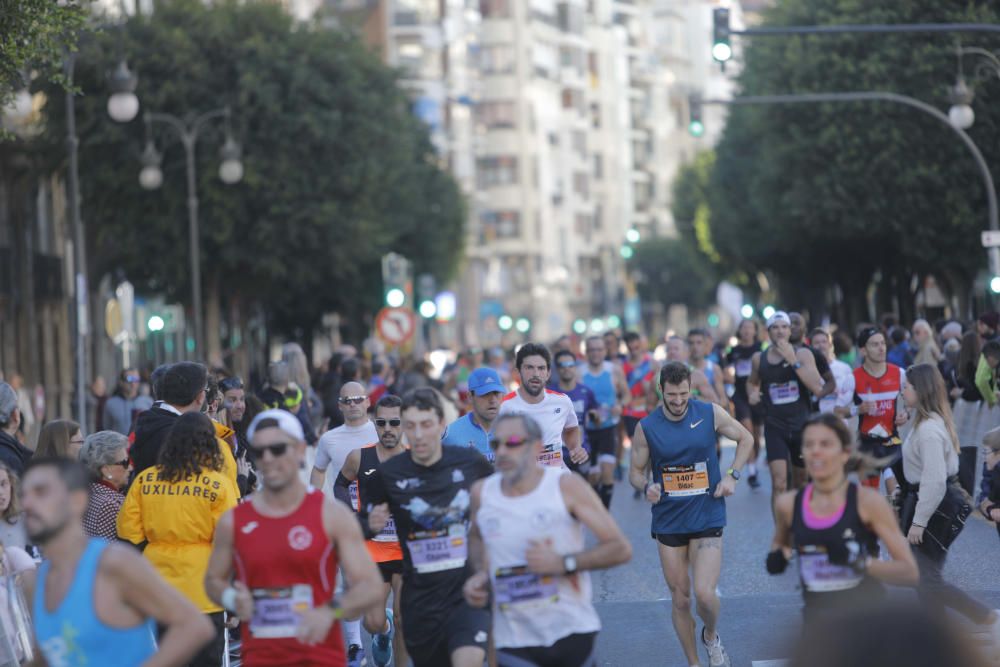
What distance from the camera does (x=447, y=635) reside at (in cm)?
859

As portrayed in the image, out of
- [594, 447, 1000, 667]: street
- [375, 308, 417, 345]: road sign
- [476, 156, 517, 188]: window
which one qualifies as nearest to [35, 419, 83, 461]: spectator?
[594, 447, 1000, 667]: street

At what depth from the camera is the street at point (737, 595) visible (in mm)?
12023

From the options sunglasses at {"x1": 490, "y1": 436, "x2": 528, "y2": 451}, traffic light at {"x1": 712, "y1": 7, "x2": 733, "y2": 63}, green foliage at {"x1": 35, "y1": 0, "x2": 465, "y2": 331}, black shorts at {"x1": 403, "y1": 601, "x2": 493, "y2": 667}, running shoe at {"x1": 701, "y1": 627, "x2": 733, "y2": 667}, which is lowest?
running shoe at {"x1": 701, "y1": 627, "x2": 733, "y2": 667}

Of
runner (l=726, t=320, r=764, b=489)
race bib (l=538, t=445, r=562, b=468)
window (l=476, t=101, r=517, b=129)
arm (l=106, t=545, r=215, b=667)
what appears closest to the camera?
arm (l=106, t=545, r=215, b=667)

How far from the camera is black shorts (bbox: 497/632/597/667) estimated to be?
7.48 m

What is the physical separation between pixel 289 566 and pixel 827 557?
1997 millimetres

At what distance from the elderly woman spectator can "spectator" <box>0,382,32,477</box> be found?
42 centimetres

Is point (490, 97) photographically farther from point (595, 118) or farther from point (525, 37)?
point (595, 118)

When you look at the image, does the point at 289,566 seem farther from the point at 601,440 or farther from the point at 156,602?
the point at 601,440

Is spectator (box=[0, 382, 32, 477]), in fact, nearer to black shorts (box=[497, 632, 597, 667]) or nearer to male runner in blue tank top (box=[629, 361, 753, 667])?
male runner in blue tank top (box=[629, 361, 753, 667])

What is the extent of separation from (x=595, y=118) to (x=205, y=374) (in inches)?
5028

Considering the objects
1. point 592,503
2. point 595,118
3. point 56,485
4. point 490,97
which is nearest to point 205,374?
point 592,503

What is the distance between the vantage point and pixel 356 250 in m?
48.8

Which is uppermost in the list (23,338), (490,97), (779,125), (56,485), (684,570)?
(490,97)
